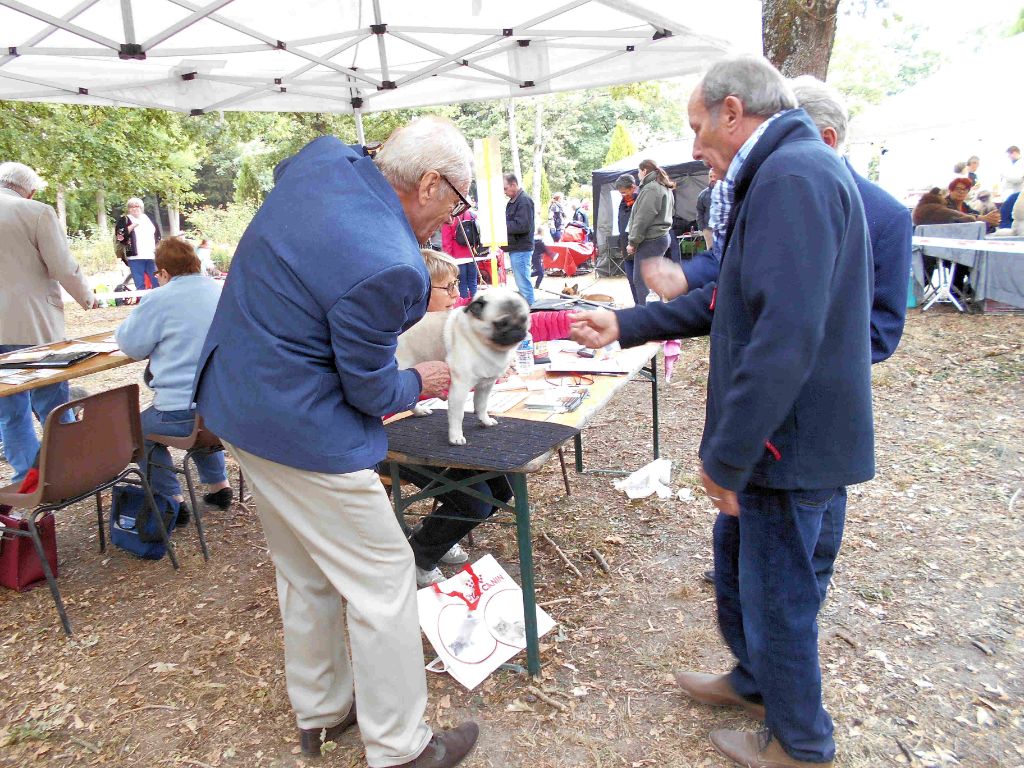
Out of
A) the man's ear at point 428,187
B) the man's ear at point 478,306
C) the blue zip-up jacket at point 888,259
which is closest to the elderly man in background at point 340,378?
the man's ear at point 428,187

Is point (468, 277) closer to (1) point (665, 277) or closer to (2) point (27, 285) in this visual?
(2) point (27, 285)

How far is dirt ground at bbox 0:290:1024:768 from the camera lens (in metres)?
2.38

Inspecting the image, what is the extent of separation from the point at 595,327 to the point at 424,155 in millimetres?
880

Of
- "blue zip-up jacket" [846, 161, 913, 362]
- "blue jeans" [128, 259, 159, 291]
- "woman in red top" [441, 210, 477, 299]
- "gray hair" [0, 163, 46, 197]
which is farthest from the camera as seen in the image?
"blue jeans" [128, 259, 159, 291]

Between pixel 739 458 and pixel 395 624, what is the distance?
111cm

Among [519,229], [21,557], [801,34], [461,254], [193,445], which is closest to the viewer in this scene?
[21,557]

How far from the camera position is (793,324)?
1493 millimetres

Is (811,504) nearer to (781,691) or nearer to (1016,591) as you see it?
(781,691)

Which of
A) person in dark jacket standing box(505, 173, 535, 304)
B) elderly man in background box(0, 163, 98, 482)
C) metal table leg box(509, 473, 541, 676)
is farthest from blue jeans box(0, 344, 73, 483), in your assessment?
person in dark jacket standing box(505, 173, 535, 304)

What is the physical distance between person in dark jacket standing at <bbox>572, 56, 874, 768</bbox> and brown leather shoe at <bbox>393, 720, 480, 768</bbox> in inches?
37.2

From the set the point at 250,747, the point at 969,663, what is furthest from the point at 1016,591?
the point at 250,747

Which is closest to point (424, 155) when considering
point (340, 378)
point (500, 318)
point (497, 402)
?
point (340, 378)

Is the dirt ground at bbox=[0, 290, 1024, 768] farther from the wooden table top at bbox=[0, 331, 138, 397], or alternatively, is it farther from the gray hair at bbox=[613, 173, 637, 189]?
the gray hair at bbox=[613, 173, 637, 189]

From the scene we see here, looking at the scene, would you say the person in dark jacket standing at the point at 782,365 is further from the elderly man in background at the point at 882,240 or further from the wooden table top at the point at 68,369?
the wooden table top at the point at 68,369
